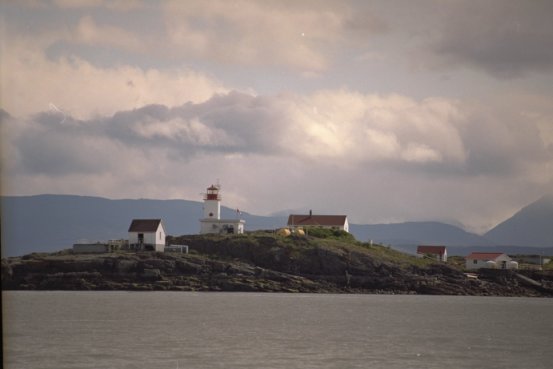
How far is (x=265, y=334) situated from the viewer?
52.0 meters

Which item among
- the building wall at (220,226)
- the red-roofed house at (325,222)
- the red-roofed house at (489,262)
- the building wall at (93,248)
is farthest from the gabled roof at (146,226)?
the red-roofed house at (489,262)

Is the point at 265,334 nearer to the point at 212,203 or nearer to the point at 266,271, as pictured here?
the point at 266,271

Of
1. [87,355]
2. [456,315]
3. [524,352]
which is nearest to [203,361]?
[87,355]

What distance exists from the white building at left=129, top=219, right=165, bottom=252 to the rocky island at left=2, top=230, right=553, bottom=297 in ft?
11.2

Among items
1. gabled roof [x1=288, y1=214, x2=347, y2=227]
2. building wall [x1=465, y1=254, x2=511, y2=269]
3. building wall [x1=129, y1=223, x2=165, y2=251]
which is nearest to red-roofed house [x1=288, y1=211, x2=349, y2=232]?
gabled roof [x1=288, y1=214, x2=347, y2=227]

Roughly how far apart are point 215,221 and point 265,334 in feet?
213

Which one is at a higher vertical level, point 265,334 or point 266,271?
point 266,271

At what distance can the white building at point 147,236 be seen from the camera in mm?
103812

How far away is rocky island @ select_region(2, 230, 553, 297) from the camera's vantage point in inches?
3762

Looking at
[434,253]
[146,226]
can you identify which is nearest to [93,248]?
[146,226]

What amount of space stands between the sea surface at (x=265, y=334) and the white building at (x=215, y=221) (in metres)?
28.1

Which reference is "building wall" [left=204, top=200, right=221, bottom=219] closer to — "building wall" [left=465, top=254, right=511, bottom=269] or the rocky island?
the rocky island

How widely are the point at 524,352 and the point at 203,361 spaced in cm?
1882

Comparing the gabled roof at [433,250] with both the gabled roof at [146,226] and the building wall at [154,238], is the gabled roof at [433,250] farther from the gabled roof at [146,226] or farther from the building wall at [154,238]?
the gabled roof at [146,226]
